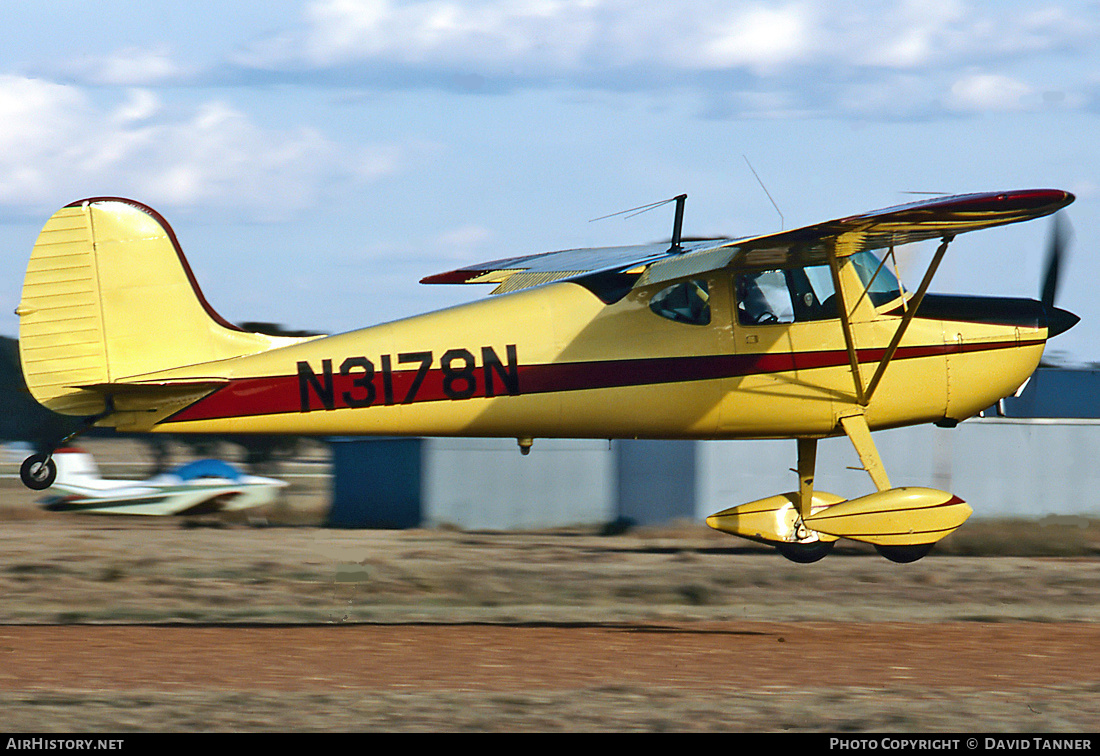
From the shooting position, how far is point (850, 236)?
10477mm

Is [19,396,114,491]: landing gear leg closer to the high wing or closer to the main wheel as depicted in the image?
the main wheel

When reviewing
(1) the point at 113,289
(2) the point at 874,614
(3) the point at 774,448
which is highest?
(1) the point at 113,289

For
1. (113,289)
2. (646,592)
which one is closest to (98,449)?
(646,592)

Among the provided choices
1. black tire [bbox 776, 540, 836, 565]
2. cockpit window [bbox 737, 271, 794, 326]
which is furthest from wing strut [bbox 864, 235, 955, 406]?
black tire [bbox 776, 540, 836, 565]

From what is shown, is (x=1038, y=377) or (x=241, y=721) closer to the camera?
(x=241, y=721)

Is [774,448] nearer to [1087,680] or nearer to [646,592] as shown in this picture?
[646,592]

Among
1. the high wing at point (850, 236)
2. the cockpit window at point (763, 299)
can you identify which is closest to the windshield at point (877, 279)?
the high wing at point (850, 236)

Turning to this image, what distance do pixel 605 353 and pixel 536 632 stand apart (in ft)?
15.2

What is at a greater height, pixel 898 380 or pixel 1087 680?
pixel 898 380

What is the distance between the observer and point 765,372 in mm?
11242

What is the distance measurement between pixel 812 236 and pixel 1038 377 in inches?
1004

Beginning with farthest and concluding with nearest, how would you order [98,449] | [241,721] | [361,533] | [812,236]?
[98,449] < [361,533] < [812,236] < [241,721]

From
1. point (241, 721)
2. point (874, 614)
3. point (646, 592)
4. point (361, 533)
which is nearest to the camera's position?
point (241, 721)

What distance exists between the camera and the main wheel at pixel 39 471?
991cm
